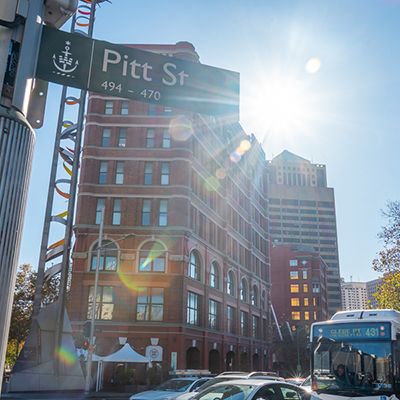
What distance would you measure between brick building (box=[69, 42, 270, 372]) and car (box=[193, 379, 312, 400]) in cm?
2552

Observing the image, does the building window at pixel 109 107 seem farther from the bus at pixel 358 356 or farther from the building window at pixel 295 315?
the building window at pixel 295 315

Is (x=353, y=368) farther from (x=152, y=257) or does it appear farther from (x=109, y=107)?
(x=109, y=107)

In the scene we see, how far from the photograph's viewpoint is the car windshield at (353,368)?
11.9m

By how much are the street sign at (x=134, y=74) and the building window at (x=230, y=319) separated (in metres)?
47.6

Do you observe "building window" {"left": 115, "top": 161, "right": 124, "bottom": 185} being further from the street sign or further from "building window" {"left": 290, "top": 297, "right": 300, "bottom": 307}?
"building window" {"left": 290, "top": 297, "right": 300, "bottom": 307}

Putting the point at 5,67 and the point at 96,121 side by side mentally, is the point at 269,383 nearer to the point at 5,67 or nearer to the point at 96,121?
the point at 5,67

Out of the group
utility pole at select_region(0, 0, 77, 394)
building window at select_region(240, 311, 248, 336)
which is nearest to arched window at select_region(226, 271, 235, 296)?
building window at select_region(240, 311, 248, 336)

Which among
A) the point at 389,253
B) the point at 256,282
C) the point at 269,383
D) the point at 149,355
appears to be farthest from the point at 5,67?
the point at 256,282

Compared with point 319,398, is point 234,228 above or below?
above

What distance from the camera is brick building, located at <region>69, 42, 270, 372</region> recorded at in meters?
40.0

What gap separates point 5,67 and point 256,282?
60.6 m

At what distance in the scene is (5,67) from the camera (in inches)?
154

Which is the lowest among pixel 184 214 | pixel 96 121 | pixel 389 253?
pixel 389 253

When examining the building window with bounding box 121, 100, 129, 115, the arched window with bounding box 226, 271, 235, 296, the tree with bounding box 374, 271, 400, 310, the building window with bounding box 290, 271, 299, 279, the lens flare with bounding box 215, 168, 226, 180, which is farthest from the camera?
the building window with bounding box 290, 271, 299, 279
